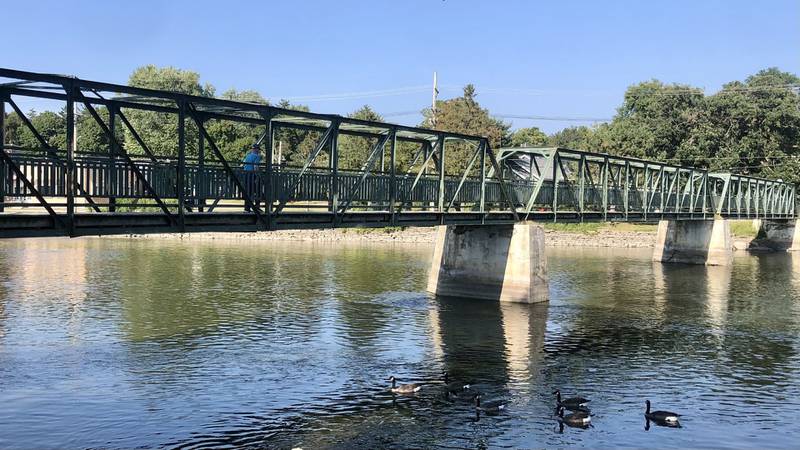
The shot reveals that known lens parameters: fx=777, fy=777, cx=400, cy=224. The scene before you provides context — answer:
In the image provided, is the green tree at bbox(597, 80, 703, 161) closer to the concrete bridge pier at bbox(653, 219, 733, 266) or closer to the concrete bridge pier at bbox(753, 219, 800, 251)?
the concrete bridge pier at bbox(753, 219, 800, 251)

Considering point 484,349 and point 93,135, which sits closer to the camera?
point 484,349

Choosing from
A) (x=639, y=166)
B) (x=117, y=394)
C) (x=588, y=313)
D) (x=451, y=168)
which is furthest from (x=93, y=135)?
(x=117, y=394)

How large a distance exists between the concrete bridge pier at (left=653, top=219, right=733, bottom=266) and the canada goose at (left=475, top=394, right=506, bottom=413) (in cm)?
5767

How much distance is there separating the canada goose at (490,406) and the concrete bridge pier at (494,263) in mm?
20792

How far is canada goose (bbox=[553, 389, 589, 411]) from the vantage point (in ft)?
74.2

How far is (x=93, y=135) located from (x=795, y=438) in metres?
95.6

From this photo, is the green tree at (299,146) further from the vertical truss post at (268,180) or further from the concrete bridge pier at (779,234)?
the vertical truss post at (268,180)

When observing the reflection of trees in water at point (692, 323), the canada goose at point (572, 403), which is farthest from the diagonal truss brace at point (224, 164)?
the reflection of trees in water at point (692, 323)

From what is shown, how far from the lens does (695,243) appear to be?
77.1 metres

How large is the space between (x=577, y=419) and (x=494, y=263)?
2355 centimetres

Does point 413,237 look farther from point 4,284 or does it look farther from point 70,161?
point 70,161

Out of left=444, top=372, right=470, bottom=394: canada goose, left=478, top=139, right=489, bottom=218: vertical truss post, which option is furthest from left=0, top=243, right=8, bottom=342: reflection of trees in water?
left=478, top=139, right=489, bottom=218: vertical truss post

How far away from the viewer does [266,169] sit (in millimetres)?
28719

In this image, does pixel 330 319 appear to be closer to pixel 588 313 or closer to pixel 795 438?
pixel 588 313
